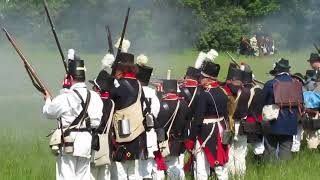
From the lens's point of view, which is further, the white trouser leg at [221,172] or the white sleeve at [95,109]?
the white trouser leg at [221,172]

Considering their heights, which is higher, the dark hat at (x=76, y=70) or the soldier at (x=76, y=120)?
the dark hat at (x=76, y=70)

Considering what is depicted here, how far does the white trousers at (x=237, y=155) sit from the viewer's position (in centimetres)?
994

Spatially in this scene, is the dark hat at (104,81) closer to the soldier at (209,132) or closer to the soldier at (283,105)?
the soldier at (209,132)

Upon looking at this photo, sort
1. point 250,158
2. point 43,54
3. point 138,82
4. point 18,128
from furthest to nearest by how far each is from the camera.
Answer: point 43,54 → point 18,128 → point 250,158 → point 138,82

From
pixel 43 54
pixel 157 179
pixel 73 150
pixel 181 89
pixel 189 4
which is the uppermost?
pixel 189 4

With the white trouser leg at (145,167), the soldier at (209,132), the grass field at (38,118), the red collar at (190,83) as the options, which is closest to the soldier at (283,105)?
the grass field at (38,118)

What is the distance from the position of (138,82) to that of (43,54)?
10.5 metres

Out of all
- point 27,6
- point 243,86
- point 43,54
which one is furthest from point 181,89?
point 43,54

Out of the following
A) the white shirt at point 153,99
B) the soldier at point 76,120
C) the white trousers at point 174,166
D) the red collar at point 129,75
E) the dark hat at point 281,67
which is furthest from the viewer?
the dark hat at point 281,67

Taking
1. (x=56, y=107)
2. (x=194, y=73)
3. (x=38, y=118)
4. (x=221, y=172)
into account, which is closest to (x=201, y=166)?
(x=221, y=172)

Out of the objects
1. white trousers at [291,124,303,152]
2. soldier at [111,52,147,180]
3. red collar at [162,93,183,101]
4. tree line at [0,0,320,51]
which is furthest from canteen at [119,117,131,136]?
tree line at [0,0,320,51]

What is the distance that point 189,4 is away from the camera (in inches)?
931

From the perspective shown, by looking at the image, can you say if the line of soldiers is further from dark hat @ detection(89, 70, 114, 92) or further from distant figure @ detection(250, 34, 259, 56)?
distant figure @ detection(250, 34, 259, 56)

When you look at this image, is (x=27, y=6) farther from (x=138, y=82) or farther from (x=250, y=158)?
(x=138, y=82)
